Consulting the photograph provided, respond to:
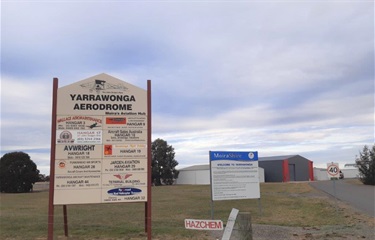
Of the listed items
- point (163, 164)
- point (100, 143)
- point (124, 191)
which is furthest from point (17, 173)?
point (124, 191)

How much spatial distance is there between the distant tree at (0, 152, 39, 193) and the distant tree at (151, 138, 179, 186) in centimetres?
2512

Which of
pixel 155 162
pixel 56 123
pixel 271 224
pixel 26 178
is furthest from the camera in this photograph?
pixel 155 162

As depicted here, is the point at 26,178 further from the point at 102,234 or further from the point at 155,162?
the point at 102,234

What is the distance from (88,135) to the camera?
31.6ft

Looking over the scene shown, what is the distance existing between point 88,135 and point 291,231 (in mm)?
6270

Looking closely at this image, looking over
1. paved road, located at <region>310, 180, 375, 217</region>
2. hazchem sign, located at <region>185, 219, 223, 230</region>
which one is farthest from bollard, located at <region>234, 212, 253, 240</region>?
paved road, located at <region>310, 180, 375, 217</region>

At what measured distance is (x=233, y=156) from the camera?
1708 cm

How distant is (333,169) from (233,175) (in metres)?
4.93

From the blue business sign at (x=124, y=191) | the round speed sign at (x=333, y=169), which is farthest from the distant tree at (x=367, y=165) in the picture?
the blue business sign at (x=124, y=191)

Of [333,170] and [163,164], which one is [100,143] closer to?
[333,170]

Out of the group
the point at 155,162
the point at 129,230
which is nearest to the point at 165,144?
the point at 155,162

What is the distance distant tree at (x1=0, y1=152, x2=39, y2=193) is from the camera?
57312 mm

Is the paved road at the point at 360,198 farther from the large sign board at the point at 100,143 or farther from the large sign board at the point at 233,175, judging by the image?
the large sign board at the point at 100,143

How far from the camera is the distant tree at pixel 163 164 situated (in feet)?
259
